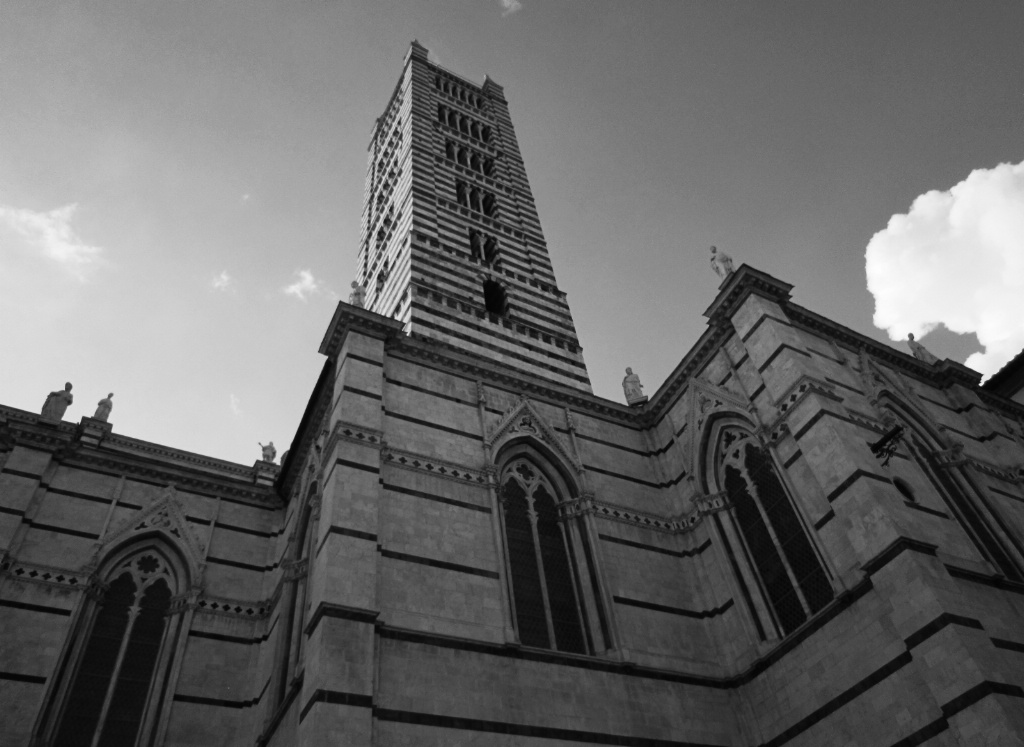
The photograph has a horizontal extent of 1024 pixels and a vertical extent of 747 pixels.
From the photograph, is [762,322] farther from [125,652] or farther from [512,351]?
[125,652]

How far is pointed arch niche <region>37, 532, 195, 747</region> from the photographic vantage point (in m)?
12.9

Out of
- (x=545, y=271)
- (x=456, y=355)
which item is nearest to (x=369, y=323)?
(x=456, y=355)

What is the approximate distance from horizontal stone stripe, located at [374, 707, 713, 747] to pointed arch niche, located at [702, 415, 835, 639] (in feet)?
9.39

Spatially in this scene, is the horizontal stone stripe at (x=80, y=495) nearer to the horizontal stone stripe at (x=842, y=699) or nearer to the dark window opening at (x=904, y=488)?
the horizontal stone stripe at (x=842, y=699)

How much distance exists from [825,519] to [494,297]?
13170 millimetres

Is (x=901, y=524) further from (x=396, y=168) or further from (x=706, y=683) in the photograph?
(x=396, y=168)

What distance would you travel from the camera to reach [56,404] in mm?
16828

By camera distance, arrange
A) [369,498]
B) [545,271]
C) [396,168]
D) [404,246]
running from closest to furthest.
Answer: [369,498] → [404,246] → [545,271] → [396,168]

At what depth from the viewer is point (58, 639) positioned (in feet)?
43.4

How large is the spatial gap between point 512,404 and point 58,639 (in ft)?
29.5

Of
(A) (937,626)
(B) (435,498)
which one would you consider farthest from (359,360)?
(A) (937,626)

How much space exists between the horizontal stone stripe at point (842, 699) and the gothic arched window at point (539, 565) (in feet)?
10.4

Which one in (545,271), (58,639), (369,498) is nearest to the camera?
Result: (369,498)

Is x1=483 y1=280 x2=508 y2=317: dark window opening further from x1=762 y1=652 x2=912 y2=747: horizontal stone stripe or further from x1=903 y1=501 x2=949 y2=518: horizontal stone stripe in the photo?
x1=762 y1=652 x2=912 y2=747: horizontal stone stripe
